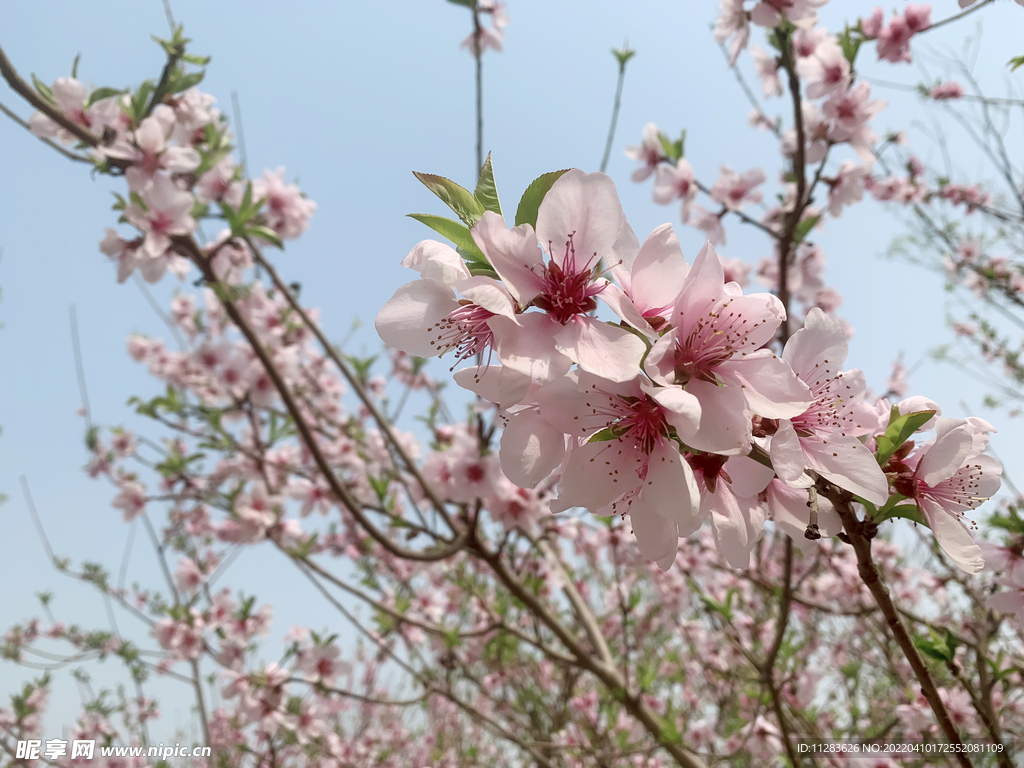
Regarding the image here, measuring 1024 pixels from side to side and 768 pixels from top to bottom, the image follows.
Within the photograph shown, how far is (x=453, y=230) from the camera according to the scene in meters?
0.71

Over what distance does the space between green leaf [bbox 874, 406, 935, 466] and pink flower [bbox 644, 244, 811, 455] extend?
0.21 metres

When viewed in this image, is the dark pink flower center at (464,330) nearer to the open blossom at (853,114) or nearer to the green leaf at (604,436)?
the green leaf at (604,436)

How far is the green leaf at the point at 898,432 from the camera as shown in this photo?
74 cm

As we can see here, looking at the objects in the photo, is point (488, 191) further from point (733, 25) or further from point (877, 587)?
point (733, 25)

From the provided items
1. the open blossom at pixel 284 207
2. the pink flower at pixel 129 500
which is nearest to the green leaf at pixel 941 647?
the open blossom at pixel 284 207

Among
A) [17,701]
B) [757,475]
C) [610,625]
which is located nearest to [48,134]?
[757,475]

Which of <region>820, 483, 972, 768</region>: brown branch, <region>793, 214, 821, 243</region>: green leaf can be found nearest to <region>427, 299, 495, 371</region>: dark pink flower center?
<region>820, 483, 972, 768</region>: brown branch

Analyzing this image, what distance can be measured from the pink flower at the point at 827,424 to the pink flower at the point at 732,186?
7.20 ft

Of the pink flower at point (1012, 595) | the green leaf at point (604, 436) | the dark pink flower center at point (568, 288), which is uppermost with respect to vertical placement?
the dark pink flower center at point (568, 288)

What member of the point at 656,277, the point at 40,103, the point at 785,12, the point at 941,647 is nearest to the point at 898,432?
the point at 656,277

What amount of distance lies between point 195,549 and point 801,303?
6.24 meters

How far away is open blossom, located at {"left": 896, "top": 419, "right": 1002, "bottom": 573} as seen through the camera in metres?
0.75

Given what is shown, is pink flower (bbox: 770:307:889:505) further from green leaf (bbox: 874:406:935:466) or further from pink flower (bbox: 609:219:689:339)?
pink flower (bbox: 609:219:689:339)

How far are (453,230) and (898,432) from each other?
68 centimetres
